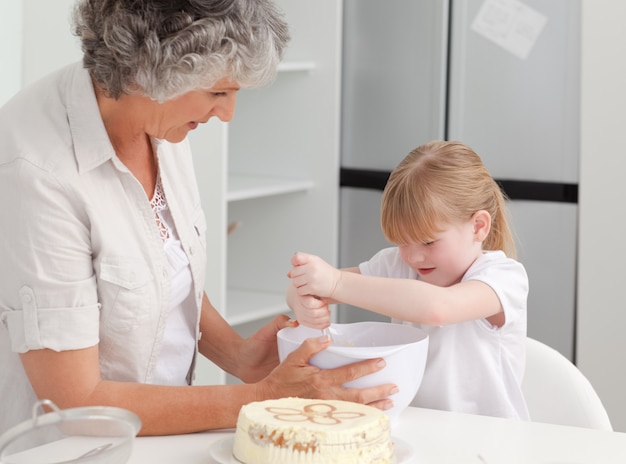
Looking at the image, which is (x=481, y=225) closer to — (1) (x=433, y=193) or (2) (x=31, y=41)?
(1) (x=433, y=193)

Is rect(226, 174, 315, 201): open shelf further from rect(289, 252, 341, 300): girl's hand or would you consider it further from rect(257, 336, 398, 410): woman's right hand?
rect(257, 336, 398, 410): woman's right hand

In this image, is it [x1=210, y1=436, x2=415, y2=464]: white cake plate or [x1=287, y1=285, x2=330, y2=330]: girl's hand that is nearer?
[x1=210, y1=436, x2=415, y2=464]: white cake plate

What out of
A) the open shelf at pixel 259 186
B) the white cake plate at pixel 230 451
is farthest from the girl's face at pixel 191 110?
the open shelf at pixel 259 186

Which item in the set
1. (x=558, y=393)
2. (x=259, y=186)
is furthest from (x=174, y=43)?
(x=259, y=186)

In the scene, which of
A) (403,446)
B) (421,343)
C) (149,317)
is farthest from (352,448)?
(149,317)

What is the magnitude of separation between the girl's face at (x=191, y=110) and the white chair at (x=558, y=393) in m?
0.65

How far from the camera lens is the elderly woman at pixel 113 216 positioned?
133cm

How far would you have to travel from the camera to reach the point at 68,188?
136 cm

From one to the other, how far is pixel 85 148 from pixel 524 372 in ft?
2.62

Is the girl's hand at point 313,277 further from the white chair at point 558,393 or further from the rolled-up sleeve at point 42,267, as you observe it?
the white chair at point 558,393

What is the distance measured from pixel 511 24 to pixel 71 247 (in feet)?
6.24

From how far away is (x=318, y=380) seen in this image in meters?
1.31

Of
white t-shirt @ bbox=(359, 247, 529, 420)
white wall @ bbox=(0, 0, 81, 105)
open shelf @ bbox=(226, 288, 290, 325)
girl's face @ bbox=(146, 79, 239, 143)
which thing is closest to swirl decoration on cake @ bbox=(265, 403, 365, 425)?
white t-shirt @ bbox=(359, 247, 529, 420)

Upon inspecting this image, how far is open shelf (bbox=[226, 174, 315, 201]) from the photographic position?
295cm
